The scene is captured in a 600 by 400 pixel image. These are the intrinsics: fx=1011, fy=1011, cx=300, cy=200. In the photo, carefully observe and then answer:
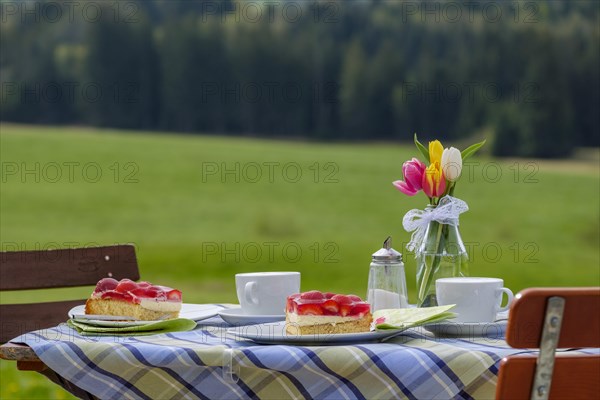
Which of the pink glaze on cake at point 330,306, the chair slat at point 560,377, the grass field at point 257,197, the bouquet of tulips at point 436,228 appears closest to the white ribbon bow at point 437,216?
the bouquet of tulips at point 436,228

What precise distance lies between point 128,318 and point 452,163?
0.73m

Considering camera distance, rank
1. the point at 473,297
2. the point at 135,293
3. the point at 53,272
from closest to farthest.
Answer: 1. the point at 473,297
2. the point at 135,293
3. the point at 53,272

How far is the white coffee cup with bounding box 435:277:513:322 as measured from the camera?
1.94 metres

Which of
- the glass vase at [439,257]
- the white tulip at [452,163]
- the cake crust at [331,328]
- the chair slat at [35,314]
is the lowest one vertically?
the chair slat at [35,314]

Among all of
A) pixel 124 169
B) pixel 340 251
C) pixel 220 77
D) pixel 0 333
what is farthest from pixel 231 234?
pixel 0 333

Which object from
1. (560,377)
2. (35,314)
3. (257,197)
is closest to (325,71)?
(257,197)

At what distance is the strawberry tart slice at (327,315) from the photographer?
5.89 ft

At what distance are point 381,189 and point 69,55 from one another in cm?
982

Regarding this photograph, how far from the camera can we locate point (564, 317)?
1289 millimetres

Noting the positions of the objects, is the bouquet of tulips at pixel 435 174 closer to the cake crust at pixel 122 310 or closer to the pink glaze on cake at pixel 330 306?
the pink glaze on cake at pixel 330 306

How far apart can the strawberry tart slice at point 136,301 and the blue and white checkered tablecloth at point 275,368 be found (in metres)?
0.23

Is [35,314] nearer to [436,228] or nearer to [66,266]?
[66,266]

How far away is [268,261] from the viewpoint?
20.3m

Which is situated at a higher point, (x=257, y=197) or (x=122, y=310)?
(x=122, y=310)
